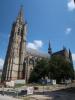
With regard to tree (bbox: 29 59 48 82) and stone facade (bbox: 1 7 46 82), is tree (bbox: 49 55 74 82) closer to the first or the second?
tree (bbox: 29 59 48 82)

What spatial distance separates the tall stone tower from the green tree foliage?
970cm

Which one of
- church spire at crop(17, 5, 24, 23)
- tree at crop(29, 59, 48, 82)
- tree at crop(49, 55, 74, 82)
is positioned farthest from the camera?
church spire at crop(17, 5, 24, 23)

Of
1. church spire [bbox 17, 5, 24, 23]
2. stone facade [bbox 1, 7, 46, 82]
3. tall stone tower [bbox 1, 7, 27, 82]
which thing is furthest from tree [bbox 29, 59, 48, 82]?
church spire [bbox 17, 5, 24, 23]

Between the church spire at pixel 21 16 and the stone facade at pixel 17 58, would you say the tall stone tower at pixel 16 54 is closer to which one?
the stone facade at pixel 17 58

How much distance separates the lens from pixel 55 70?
73.8m

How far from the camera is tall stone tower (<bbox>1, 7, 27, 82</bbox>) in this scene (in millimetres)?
82875

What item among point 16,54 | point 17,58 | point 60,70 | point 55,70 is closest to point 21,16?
point 16,54

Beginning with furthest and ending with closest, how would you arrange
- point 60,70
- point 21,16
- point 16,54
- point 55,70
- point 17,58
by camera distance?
1. point 21,16
2. point 16,54
3. point 17,58
4. point 55,70
5. point 60,70

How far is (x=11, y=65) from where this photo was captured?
83312 millimetres

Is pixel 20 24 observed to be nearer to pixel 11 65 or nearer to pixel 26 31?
pixel 26 31

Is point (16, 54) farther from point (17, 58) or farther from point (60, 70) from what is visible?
point (60, 70)

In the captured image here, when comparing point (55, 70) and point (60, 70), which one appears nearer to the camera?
point (60, 70)

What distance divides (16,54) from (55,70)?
2409 cm

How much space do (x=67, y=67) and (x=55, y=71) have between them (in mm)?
5599
